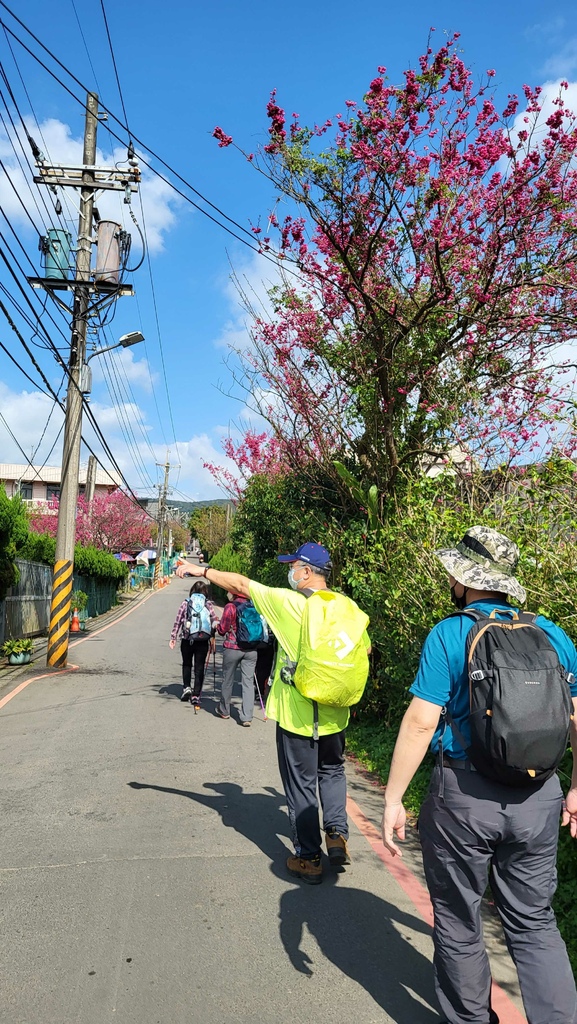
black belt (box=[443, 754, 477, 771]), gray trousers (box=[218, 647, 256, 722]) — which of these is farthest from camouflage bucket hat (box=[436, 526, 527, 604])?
gray trousers (box=[218, 647, 256, 722])

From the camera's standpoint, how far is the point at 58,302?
48.6ft

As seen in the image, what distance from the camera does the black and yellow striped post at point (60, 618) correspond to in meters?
14.0

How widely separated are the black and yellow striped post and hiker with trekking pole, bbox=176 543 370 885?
408 inches

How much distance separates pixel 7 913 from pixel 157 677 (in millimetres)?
9523

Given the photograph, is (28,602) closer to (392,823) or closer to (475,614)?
(392,823)

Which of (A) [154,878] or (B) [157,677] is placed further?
(B) [157,677]

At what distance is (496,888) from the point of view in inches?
107

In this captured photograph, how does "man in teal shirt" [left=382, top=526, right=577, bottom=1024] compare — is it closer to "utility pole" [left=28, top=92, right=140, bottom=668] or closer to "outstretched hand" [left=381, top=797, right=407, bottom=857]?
"outstretched hand" [left=381, top=797, right=407, bottom=857]

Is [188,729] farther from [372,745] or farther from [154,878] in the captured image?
[154,878]

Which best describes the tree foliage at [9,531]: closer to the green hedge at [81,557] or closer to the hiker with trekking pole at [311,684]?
the green hedge at [81,557]

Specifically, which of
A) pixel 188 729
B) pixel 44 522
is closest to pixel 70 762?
pixel 188 729

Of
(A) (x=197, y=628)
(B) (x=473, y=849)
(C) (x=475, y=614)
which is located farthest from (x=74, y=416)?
(B) (x=473, y=849)

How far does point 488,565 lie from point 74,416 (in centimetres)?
1300

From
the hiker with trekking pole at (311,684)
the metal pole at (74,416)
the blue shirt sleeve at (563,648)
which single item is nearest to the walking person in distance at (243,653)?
the hiker with trekking pole at (311,684)
